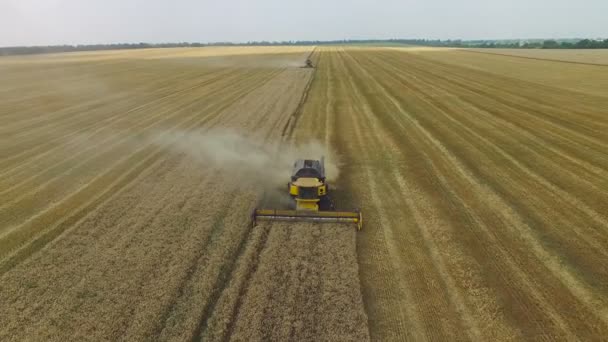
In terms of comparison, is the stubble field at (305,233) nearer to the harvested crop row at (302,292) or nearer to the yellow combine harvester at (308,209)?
the harvested crop row at (302,292)

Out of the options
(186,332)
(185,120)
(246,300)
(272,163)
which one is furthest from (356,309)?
(185,120)

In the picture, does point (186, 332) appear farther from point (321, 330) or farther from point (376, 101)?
point (376, 101)

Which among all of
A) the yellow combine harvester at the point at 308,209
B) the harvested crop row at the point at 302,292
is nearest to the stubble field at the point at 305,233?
the harvested crop row at the point at 302,292

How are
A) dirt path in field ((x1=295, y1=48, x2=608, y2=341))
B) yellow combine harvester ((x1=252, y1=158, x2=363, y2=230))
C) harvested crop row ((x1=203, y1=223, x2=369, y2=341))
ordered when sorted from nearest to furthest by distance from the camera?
harvested crop row ((x1=203, y1=223, x2=369, y2=341)), dirt path in field ((x1=295, y1=48, x2=608, y2=341)), yellow combine harvester ((x1=252, y1=158, x2=363, y2=230))

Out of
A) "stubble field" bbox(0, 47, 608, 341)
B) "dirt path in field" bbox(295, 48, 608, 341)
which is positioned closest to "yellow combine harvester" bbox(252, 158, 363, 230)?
"stubble field" bbox(0, 47, 608, 341)

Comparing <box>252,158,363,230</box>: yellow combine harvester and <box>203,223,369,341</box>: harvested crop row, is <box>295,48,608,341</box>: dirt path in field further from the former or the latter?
<box>252,158,363,230</box>: yellow combine harvester

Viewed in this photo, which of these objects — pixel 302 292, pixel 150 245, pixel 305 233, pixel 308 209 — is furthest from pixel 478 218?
pixel 150 245
